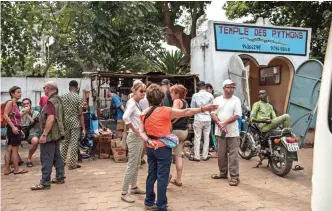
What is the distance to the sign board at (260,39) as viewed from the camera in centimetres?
916

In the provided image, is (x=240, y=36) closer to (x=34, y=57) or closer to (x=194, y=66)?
(x=194, y=66)

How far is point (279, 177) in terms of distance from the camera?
564 cm

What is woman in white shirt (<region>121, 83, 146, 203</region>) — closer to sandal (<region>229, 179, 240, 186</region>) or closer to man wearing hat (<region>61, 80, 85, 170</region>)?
sandal (<region>229, 179, 240, 186</region>)

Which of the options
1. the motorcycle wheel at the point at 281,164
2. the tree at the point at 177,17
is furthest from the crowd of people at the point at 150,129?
the tree at the point at 177,17

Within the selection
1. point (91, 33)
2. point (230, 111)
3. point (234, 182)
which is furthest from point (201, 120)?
point (91, 33)

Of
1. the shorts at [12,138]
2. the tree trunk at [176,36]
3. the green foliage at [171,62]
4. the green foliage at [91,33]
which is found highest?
the tree trunk at [176,36]

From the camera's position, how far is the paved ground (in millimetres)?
4234

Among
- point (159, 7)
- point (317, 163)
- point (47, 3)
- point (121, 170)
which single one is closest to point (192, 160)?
point (121, 170)

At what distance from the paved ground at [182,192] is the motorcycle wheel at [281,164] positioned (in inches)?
4.6

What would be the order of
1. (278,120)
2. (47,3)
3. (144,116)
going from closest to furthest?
1. (144,116)
2. (278,120)
3. (47,3)

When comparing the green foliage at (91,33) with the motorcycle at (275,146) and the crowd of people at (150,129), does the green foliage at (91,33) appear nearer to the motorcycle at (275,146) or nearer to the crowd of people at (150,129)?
the crowd of people at (150,129)

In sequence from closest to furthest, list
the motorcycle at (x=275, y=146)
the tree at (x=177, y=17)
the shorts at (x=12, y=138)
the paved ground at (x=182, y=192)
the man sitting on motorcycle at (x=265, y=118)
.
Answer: the paved ground at (x=182, y=192) < the motorcycle at (x=275, y=146) < the shorts at (x=12, y=138) < the man sitting on motorcycle at (x=265, y=118) < the tree at (x=177, y=17)

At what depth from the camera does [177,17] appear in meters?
21.1

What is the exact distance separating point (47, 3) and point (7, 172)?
8.75 m
